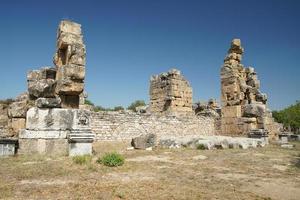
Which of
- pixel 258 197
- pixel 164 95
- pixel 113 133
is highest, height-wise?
pixel 164 95

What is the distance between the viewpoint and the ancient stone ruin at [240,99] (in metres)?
14.8

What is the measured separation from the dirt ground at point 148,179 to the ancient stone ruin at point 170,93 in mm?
11932

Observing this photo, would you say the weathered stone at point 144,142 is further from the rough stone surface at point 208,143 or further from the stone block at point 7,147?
the stone block at point 7,147

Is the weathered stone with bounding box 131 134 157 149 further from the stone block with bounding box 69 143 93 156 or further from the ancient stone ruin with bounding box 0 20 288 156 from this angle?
the stone block with bounding box 69 143 93 156

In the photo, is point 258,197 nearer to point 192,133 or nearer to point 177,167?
point 177,167

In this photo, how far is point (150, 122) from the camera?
16.4 metres

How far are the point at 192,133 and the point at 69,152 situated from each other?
1160cm

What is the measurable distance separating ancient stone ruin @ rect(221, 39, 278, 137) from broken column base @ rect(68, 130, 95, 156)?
9217 millimetres

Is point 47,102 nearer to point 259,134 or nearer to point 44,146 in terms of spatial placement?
point 44,146

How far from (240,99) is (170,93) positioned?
5258 mm

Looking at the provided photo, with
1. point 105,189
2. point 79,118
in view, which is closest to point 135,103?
point 79,118

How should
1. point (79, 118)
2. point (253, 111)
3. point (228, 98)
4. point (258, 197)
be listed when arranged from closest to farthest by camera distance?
point (258, 197), point (79, 118), point (253, 111), point (228, 98)

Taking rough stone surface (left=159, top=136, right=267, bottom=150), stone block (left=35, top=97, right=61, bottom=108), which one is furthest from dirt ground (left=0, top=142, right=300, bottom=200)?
rough stone surface (left=159, top=136, right=267, bottom=150)

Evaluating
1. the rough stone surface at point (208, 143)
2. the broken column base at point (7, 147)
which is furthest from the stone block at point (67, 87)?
the rough stone surface at point (208, 143)
